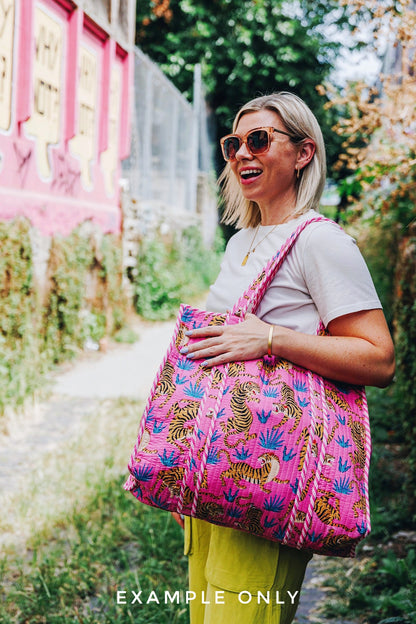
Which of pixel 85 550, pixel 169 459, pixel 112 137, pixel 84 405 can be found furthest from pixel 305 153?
pixel 112 137

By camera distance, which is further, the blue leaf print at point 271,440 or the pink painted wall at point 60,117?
the pink painted wall at point 60,117

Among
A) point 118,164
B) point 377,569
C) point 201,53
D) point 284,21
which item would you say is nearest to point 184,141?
point 201,53

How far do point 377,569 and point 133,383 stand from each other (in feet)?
12.1

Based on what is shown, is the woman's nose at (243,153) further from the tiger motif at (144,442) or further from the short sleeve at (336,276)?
the tiger motif at (144,442)

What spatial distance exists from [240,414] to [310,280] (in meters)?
0.37

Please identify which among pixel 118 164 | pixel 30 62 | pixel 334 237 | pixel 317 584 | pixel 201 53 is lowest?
pixel 317 584

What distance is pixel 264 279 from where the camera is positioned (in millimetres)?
1518

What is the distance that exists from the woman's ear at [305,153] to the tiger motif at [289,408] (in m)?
0.65

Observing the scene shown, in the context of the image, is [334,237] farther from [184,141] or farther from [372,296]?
[184,141]

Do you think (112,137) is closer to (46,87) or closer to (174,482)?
(46,87)

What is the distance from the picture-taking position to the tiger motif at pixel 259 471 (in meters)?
1.35

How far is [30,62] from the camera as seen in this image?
238 inches

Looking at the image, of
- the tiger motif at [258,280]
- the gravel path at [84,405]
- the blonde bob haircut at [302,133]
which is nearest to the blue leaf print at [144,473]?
the tiger motif at [258,280]

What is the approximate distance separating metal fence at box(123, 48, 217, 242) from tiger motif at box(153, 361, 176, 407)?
8.13 m
